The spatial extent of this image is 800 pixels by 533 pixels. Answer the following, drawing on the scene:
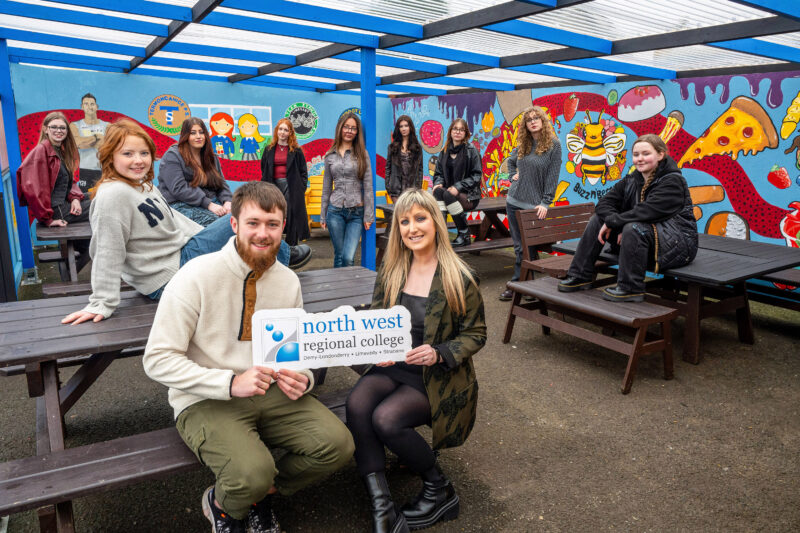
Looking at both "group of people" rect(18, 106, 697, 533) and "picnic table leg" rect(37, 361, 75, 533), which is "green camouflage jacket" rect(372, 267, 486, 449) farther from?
"picnic table leg" rect(37, 361, 75, 533)

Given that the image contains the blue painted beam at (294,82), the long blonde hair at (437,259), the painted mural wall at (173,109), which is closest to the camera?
the long blonde hair at (437,259)

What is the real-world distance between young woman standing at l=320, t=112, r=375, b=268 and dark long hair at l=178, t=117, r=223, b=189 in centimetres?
171

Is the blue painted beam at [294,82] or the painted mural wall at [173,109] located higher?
the blue painted beam at [294,82]

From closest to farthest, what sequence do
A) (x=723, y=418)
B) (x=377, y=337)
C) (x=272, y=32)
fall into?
1. (x=377, y=337)
2. (x=723, y=418)
3. (x=272, y=32)

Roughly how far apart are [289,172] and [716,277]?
15.9 ft

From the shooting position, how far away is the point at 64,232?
5.55 m

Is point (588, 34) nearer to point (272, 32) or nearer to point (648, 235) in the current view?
point (648, 235)

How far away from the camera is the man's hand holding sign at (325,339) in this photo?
7.04ft

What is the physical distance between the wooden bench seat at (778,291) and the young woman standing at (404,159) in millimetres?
3982

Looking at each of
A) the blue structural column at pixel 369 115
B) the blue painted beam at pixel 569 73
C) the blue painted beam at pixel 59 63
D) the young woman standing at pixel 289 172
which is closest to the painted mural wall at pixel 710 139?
the blue painted beam at pixel 569 73

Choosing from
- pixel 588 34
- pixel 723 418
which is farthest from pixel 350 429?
pixel 588 34

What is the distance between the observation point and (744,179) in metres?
6.75

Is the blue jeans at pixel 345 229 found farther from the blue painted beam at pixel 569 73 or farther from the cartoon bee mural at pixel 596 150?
the cartoon bee mural at pixel 596 150

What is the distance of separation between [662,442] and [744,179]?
190 inches
